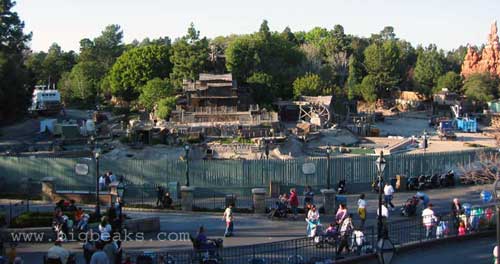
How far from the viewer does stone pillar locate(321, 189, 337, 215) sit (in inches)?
981

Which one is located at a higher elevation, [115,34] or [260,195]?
[115,34]

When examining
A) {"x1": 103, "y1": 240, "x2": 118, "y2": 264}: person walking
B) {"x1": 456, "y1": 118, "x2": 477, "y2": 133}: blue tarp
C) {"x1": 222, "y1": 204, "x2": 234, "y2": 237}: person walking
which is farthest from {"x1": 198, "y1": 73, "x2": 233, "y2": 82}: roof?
{"x1": 103, "y1": 240, "x2": 118, "y2": 264}: person walking

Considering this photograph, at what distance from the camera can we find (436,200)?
28094 millimetres

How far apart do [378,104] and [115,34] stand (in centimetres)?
6271

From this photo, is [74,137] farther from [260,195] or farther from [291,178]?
[260,195]

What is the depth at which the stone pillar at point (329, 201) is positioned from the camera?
2492 centimetres

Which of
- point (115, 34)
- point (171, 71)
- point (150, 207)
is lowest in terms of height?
point (150, 207)

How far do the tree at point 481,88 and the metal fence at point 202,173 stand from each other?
239 ft

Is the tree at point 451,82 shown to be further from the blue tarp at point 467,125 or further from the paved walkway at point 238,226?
the paved walkway at point 238,226

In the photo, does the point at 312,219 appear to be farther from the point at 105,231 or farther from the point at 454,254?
the point at 105,231

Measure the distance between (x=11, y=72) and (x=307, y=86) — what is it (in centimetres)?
3875

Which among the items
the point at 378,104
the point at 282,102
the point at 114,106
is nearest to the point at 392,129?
the point at 282,102

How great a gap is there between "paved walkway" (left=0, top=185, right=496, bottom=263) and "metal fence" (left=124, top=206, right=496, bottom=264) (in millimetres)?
1928

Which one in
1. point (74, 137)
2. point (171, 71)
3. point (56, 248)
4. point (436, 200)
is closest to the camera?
point (56, 248)
